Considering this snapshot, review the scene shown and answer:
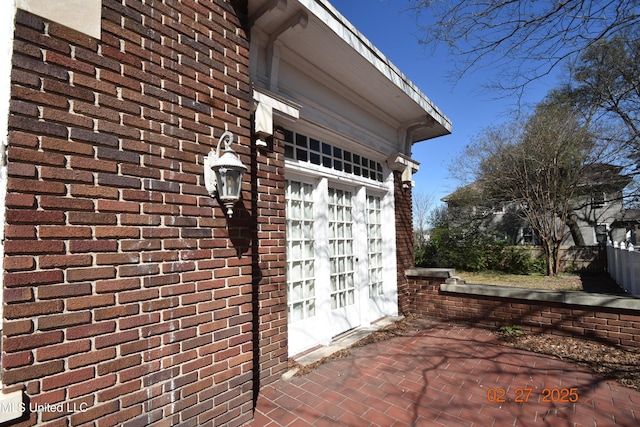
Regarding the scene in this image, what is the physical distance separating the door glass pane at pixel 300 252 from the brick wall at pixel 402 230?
2.31m

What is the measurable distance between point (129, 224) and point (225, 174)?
2.39ft

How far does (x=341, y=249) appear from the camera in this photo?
4.47 meters

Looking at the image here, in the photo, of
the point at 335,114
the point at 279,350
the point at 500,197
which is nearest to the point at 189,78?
the point at 335,114

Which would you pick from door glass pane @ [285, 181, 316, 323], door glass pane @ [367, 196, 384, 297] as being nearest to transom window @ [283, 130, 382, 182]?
door glass pane @ [285, 181, 316, 323]

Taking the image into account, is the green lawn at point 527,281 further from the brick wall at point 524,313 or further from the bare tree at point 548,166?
the brick wall at point 524,313

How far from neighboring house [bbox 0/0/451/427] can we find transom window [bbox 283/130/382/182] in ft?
0.27

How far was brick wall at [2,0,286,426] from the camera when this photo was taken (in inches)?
60.8

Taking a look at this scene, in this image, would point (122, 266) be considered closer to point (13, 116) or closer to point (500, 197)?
point (13, 116)

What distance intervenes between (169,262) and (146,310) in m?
0.34

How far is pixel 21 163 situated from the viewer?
1525mm

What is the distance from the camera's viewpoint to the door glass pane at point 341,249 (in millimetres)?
4309

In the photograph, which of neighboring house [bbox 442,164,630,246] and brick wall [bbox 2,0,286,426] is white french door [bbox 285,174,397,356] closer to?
brick wall [bbox 2,0,286,426]
